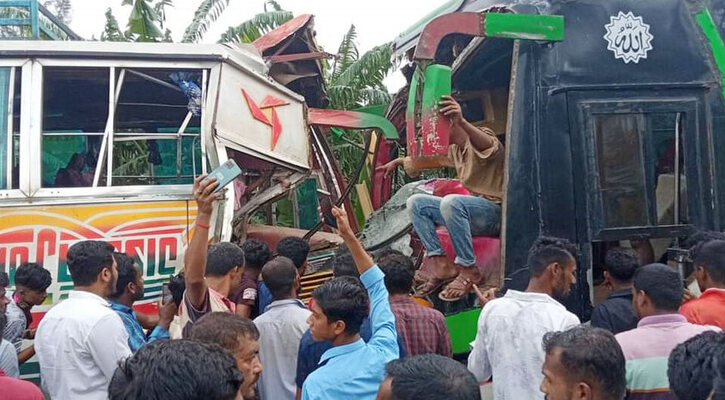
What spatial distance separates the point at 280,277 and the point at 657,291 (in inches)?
61.6

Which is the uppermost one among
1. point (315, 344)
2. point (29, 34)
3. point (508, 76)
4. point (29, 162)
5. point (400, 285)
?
point (29, 34)

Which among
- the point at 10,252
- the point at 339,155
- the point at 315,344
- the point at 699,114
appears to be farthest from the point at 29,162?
the point at 339,155

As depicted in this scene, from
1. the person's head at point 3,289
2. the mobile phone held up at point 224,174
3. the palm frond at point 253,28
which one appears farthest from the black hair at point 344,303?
the palm frond at point 253,28

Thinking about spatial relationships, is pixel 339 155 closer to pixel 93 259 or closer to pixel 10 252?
pixel 10 252

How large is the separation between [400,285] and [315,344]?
0.47 metres

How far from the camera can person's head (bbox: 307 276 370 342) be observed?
2.47 meters

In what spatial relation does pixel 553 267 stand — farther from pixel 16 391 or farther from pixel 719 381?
pixel 16 391

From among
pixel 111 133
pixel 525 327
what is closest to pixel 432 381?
pixel 525 327

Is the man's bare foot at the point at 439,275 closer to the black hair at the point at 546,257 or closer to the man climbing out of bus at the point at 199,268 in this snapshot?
the black hair at the point at 546,257

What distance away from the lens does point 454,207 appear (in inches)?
Result: 158

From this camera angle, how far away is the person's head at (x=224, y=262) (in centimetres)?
326

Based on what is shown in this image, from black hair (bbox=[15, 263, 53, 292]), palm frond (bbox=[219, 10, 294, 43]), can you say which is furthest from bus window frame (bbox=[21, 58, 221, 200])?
palm frond (bbox=[219, 10, 294, 43])

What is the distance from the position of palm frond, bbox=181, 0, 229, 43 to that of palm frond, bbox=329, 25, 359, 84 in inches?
90.1

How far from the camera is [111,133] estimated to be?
4.43 meters
